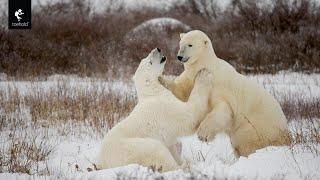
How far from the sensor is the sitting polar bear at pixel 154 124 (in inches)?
153

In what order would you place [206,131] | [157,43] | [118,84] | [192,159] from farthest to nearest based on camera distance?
1. [157,43]
2. [118,84]
3. [192,159]
4. [206,131]

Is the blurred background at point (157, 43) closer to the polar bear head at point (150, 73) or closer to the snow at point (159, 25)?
the snow at point (159, 25)

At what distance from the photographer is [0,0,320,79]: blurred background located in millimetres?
12703

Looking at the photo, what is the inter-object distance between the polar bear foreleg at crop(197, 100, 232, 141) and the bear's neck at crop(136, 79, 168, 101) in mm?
426

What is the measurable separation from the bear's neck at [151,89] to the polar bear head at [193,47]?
0.30m

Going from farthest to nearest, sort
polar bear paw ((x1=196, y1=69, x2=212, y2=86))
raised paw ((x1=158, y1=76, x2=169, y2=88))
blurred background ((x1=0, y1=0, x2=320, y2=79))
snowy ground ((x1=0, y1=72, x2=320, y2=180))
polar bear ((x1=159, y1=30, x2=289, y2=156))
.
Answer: blurred background ((x1=0, y1=0, x2=320, y2=79)), raised paw ((x1=158, y1=76, x2=169, y2=88)), polar bear ((x1=159, y1=30, x2=289, y2=156)), polar bear paw ((x1=196, y1=69, x2=212, y2=86)), snowy ground ((x1=0, y1=72, x2=320, y2=180))

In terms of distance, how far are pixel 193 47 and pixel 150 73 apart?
0.44 metres

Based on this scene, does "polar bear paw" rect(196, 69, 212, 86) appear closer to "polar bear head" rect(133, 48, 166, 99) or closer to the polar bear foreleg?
the polar bear foreleg

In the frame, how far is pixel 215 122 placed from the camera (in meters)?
4.24

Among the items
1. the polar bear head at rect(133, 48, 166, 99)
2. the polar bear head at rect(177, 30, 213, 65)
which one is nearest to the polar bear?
the polar bear head at rect(177, 30, 213, 65)

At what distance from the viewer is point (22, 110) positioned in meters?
7.70

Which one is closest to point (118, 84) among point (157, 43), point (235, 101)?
point (157, 43)

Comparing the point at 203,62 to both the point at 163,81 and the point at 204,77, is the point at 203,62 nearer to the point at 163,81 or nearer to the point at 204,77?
the point at 204,77

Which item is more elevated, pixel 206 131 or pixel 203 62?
pixel 203 62
